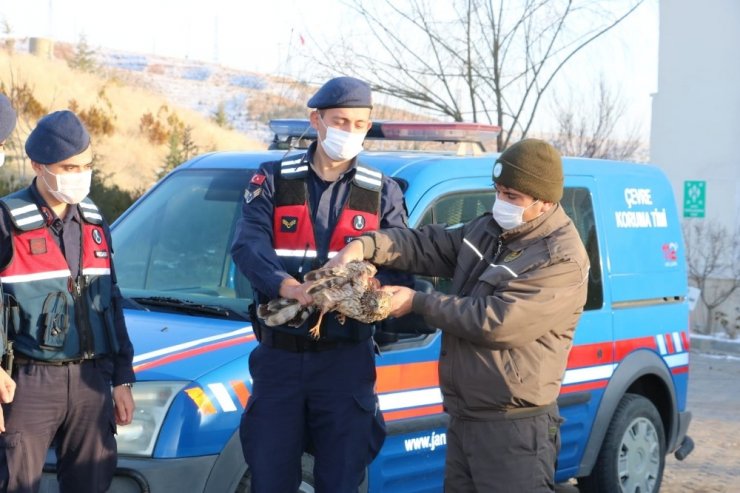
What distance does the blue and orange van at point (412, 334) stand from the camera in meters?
3.99

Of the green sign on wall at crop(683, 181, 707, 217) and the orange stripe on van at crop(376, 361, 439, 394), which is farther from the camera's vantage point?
the green sign on wall at crop(683, 181, 707, 217)

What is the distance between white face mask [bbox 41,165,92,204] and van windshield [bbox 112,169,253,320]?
1.03 m

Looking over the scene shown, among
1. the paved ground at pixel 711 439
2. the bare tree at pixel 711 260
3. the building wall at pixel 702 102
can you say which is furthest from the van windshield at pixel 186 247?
the building wall at pixel 702 102

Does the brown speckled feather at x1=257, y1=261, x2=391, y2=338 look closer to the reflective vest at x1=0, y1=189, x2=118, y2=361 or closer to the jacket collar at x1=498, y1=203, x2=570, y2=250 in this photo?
the jacket collar at x1=498, y1=203, x2=570, y2=250

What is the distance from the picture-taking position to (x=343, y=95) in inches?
153

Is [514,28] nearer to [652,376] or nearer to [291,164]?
[652,376]

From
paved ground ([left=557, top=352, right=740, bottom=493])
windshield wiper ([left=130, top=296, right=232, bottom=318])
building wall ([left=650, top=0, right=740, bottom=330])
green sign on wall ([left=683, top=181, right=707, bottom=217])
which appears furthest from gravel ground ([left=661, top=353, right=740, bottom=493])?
building wall ([left=650, top=0, right=740, bottom=330])

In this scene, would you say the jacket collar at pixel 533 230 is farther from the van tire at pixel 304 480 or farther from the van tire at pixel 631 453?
the van tire at pixel 631 453

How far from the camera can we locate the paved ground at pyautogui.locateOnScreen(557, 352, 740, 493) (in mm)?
7047

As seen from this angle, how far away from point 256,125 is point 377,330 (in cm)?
4938

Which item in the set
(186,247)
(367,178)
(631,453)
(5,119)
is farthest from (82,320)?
(631,453)

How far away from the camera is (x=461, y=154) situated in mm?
5543

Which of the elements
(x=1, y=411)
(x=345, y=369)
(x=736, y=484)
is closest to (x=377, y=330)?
(x=345, y=369)

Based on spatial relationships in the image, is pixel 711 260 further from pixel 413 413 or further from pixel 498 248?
pixel 498 248
